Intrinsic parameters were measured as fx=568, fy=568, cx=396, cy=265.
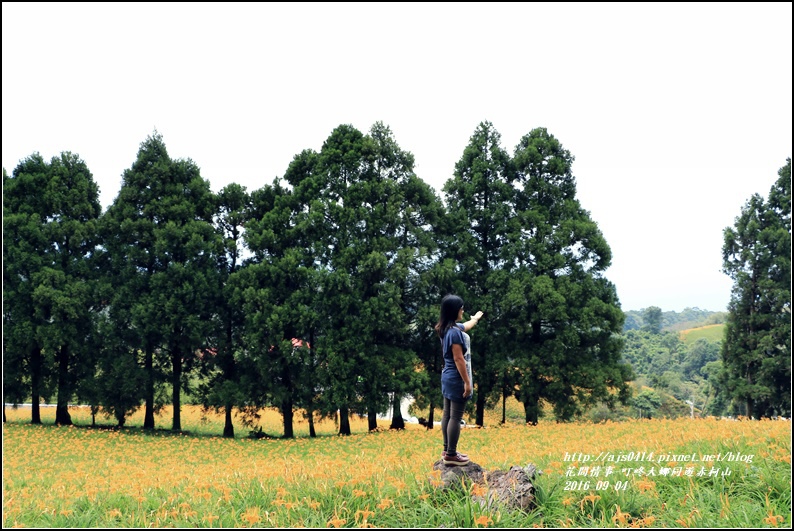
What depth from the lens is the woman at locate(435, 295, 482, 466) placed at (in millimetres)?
6375

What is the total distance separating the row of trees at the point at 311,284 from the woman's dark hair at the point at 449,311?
13066 mm

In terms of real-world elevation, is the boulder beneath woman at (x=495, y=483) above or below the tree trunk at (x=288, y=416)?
above

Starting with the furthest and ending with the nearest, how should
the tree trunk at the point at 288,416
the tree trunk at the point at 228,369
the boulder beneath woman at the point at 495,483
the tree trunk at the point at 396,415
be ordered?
1. the tree trunk at the point at 228,369
2. the tree trunk at the point at 288,416
3. the tree trunk at the point at 396,415
4. the boulder beneath woman at the point at 495,483

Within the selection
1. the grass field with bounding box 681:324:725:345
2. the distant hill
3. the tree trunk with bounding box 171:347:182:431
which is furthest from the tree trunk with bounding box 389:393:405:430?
the distant hill

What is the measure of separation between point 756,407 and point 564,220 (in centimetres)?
1136

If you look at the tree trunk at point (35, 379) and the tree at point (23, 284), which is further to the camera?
the tree trunk at point (35, 379)

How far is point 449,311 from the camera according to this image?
654 centimetres

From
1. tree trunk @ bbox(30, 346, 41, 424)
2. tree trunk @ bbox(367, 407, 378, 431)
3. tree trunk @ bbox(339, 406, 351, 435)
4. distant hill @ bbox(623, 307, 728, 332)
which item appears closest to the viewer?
tree trunk @ bbox(367, 407, 378, 431)

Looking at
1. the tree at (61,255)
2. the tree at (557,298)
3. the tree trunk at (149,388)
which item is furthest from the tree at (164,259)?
the tree at (557,298)

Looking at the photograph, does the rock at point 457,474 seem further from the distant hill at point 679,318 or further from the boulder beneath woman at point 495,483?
the distant hill at point 679,318

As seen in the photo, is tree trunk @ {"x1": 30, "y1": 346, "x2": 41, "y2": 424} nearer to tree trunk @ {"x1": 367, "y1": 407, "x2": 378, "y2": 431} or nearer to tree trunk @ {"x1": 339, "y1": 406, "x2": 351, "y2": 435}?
tree trunk @ {"x1": 339, "y1": 406, "x2": 351, "y2": 435}

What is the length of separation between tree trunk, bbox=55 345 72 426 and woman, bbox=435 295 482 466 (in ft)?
68.9

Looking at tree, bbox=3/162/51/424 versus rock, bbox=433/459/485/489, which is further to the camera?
tree, bbox=3/162/51/424

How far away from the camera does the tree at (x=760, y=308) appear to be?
74.9ft
